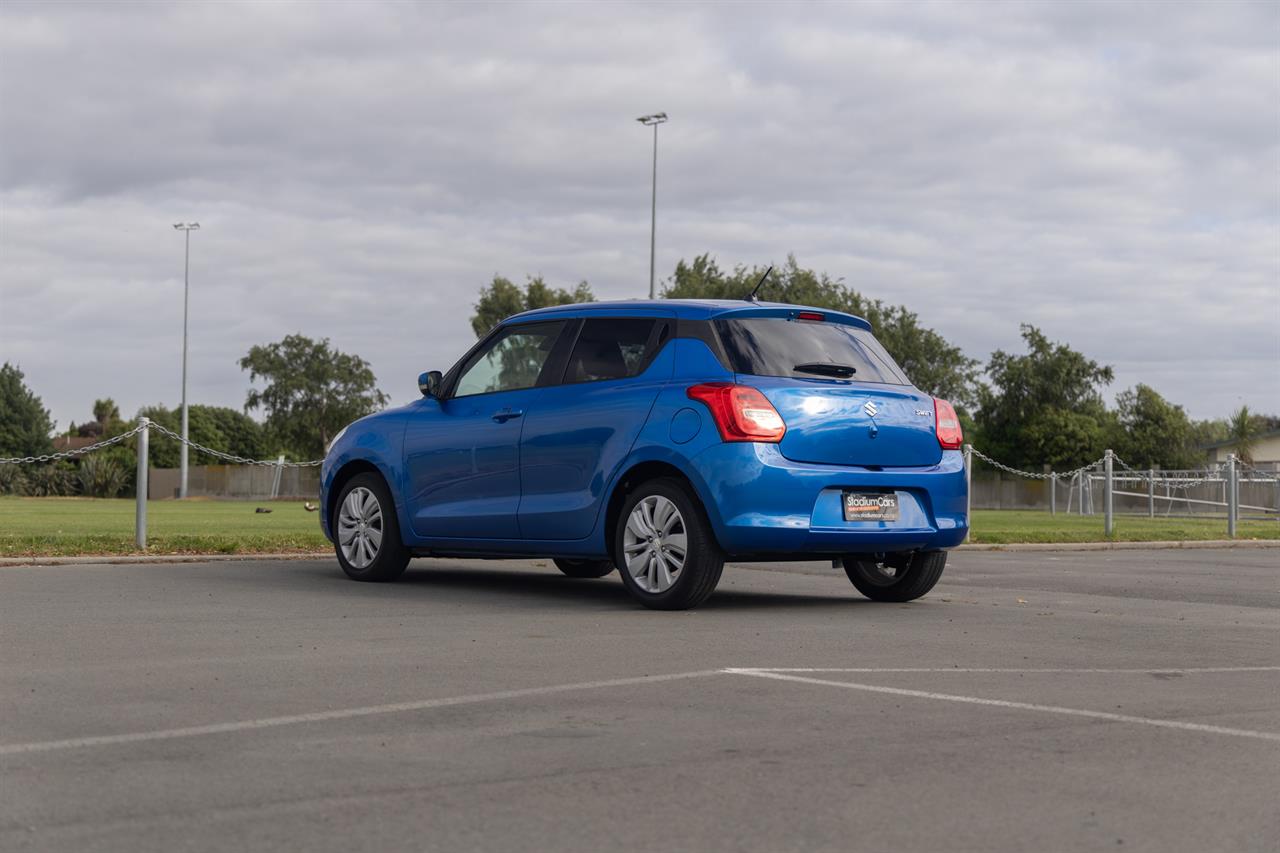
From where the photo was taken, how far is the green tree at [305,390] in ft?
320

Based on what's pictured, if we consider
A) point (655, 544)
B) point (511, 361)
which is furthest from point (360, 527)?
point (655, 544)

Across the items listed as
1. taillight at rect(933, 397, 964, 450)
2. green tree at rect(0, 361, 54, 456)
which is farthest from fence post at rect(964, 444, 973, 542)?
green tree at rect(0, 361, 54, 456)

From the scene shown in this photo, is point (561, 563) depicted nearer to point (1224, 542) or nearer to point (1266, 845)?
point (1266, 845)

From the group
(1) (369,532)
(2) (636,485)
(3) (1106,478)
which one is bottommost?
(1) (369,532)

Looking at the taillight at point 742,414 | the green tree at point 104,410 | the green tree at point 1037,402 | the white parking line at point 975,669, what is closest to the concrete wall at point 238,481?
the green tree at point 1037,402

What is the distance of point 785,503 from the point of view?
382 inches

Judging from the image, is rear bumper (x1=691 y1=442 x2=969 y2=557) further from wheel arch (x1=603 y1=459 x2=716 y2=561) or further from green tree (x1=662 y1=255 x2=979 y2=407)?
green tree (x1=662 y1=255 x2=979 y2=407)

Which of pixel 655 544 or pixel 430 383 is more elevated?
pixel 430 383

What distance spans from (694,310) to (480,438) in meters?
1.86

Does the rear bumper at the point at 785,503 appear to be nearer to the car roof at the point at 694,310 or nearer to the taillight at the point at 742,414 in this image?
the taillight at the point at 742,414

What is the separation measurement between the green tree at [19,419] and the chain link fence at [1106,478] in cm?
4675

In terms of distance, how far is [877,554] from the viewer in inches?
419

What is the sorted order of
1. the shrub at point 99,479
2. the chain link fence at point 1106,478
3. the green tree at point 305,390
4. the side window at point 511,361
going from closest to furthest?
1. the side window at point 511,361
2. the chain link fence at point 1106,478
3. the shrub at point 99,479
4. the green tree at point 305,390

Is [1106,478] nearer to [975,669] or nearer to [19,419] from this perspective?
[975,669]
